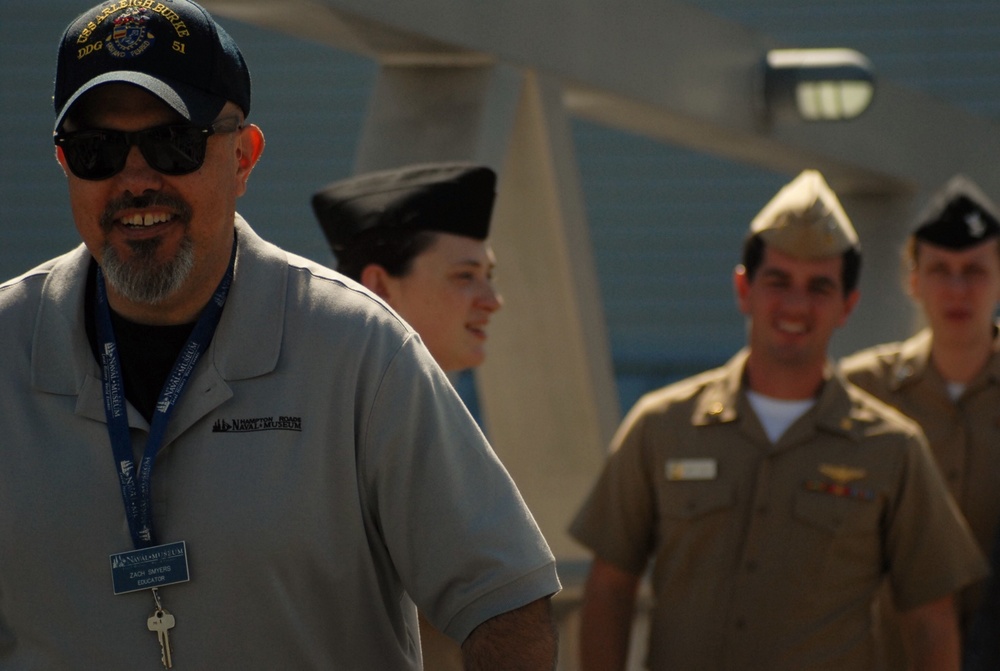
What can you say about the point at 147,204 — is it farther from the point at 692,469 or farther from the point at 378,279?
the point at 692,469

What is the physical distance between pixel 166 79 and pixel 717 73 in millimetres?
4698

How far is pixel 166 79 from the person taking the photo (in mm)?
2250

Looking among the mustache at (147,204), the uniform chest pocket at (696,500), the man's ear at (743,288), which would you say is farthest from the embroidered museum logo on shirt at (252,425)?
the man's ear at (743,288)

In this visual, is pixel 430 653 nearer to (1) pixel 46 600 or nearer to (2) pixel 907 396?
(1) pixel 46 600

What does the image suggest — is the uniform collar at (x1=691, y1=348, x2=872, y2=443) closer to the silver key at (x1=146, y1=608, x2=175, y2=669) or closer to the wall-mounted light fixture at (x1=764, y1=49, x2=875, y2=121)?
the silver key at (x1=146, y1=608, x2=175, y2=669)

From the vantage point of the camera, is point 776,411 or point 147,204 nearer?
point 147,204

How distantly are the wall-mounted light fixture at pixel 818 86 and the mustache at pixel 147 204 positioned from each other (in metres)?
4.85

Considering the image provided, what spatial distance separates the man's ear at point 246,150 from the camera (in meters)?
2.42

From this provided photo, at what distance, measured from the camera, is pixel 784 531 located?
4016 mm

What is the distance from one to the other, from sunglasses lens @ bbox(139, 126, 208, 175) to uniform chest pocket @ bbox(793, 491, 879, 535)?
214 cm

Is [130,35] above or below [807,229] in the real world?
above

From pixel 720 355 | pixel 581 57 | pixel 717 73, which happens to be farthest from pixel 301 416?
pixel 720 355

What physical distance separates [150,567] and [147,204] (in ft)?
1.58

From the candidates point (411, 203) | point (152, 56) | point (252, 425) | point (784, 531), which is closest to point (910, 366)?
point (784, 531)
